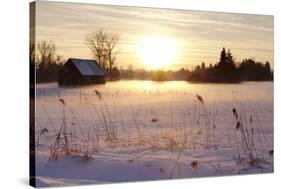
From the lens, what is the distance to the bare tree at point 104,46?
24.7ft

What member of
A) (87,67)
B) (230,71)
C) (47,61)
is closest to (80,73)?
(87,67)

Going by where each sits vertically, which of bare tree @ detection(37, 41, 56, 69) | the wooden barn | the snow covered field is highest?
bare tree @ detection(37, 41, 56, 69)

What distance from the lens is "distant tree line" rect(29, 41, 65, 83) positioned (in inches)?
284

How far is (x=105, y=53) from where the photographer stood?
765cm

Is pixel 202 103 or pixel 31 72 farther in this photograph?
pixel 202 103

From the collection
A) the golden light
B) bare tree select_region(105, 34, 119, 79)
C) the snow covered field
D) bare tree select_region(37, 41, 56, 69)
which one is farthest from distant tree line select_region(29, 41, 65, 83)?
the golden light

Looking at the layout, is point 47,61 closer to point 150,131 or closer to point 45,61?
point 45,61

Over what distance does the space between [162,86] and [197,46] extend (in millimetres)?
610

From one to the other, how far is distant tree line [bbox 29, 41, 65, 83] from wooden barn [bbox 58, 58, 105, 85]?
0.07 meters

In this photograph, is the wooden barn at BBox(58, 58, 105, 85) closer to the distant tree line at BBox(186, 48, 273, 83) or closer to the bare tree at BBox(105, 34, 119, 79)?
the bare tree at BBox(105, 34, 119, 79)

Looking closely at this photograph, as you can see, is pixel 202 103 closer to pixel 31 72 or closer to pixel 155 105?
pixel 155 105

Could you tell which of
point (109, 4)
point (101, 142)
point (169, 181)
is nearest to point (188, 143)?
point (169, 181)

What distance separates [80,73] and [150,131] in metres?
1.00

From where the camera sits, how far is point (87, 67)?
7523 mm
